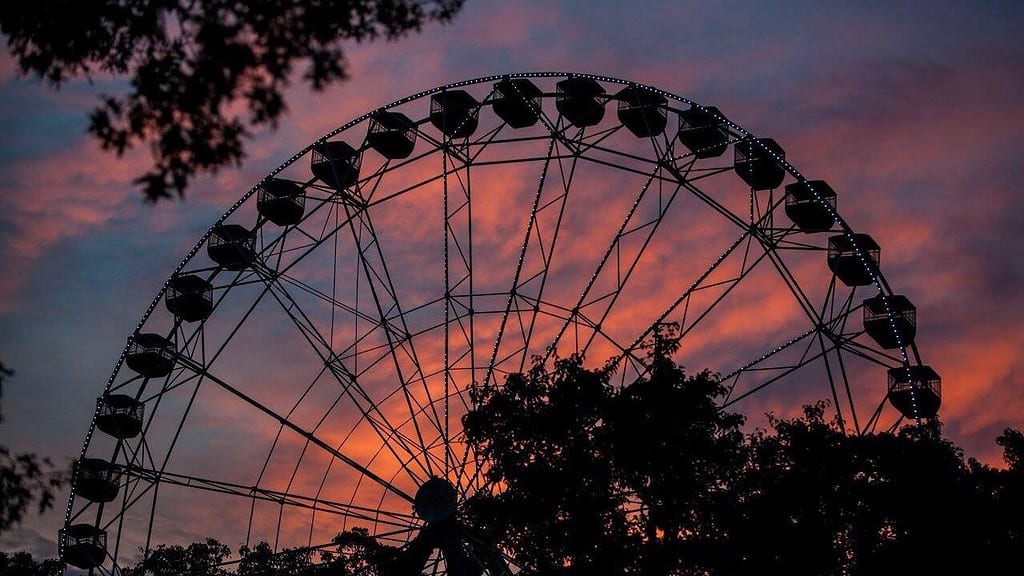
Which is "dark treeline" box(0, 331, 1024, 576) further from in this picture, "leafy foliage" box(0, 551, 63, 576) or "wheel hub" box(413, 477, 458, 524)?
"leafy foliage" box(0, 551, 63, 576)

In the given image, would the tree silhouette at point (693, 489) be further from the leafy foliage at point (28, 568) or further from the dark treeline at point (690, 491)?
the leafy foliage at point (28, 568)

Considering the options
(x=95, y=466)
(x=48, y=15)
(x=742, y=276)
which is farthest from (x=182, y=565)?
(x=48, y=15)

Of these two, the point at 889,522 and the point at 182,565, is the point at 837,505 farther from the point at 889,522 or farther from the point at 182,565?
the point at 182,565

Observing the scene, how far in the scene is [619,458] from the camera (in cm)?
2239

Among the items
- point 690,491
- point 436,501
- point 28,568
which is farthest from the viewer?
point 28,568

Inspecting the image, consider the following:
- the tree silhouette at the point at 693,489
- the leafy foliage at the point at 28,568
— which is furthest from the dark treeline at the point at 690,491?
the leafy foliage at the point at 28,568

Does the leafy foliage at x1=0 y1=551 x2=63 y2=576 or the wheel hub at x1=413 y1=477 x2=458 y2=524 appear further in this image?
the leafy foliage at x1=0 y1=551 x2=63 y2=576

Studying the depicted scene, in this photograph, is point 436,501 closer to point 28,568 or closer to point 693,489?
point 693,489

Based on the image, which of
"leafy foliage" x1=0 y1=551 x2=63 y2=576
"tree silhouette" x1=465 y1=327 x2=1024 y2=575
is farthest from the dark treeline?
"leafy foliage" x1=0 y1=551 x2=63 y2=576

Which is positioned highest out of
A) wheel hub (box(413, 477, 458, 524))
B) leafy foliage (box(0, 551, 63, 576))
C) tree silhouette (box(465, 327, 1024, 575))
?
leafy foliage (box(0, 551, 63, 576))

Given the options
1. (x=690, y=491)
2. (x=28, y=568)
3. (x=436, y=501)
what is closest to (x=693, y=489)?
(x=690, y=491)

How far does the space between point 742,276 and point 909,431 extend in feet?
18.1

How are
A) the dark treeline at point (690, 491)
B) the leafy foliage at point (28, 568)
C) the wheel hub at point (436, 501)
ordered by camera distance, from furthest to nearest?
the leafy foliage at point (28, 568) < the wheel hub at point (436, 501) < the dark treeline at point (690, 491)

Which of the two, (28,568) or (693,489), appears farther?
(28,568)
